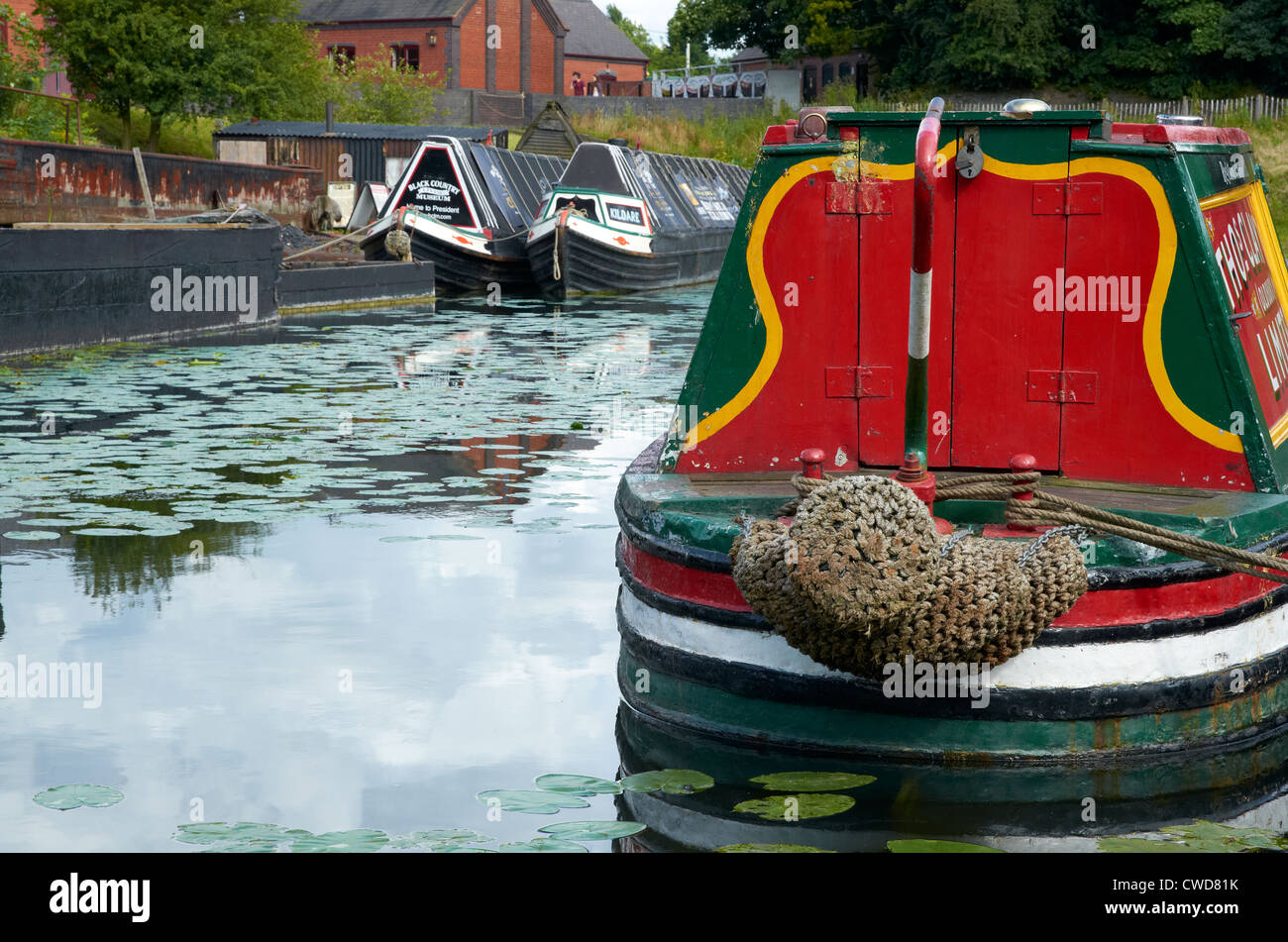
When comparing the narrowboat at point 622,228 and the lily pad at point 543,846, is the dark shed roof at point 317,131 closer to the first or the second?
the narrowboat at point 622,228

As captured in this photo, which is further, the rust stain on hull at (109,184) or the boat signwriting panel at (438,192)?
the boat signwriting panel at (438,192)

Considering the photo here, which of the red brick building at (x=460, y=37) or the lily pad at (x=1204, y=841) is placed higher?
the red brick building at (x=460, y=37)

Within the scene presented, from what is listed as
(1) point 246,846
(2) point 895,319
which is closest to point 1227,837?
(2) point 895,319

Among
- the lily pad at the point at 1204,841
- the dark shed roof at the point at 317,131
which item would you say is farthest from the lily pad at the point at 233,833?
the dark shed roof at the point at 317,131

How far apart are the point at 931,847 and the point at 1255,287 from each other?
2.74m

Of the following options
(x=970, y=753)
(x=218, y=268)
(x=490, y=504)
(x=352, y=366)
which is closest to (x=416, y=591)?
(x=490, y=504)

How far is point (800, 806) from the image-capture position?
4.16m

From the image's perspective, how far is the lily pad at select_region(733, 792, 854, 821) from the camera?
4113 mm

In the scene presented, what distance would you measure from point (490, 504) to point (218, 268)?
992 cm

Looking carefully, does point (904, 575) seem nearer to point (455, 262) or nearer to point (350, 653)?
point (350, 653)

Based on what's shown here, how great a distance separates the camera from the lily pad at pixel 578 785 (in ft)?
14.4

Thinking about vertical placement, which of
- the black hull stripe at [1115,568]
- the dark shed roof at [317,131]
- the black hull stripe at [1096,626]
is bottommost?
the black hull stripe at [1096,626]

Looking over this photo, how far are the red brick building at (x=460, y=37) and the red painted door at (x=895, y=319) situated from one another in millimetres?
56362

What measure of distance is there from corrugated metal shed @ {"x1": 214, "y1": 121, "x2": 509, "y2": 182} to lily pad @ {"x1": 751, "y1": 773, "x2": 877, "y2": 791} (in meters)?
33.1
